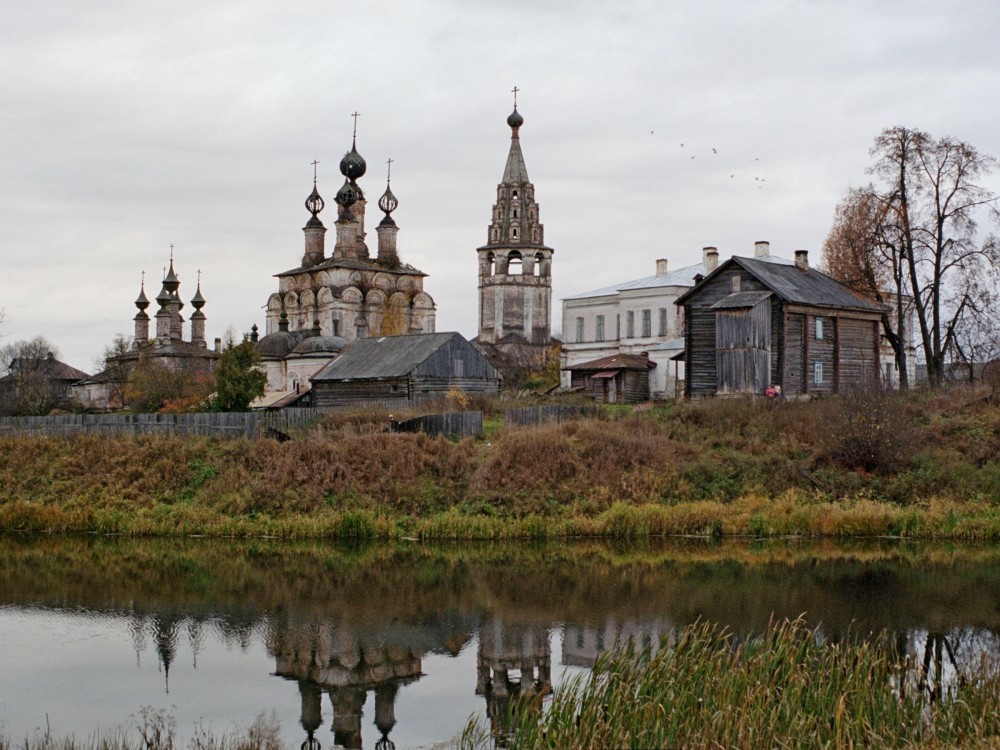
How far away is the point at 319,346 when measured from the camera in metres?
54.5

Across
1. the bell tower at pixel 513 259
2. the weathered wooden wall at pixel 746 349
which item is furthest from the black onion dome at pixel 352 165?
the weathered wooden wall at pixel 746 349

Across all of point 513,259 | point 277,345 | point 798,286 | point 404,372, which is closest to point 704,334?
point 798,286

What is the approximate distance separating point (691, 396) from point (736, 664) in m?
26.6

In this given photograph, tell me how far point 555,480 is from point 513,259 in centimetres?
4908

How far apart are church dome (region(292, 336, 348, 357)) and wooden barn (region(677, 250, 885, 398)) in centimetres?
2156

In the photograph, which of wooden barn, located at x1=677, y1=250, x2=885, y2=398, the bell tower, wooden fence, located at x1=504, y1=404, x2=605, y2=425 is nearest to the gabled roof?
wooden barn, located at x1=677, y1=250, x2=885, y2=398

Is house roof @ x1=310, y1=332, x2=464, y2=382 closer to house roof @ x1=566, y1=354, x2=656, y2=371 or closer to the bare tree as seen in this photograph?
house roof @ x1=566, y1=354, x2=656, y2=371

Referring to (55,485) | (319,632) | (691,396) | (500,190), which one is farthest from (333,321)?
(319,632)

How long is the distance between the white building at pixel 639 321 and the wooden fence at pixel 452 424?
16.2 meters

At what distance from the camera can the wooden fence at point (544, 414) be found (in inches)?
1250

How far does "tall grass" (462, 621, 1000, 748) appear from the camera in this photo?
901 centimetres

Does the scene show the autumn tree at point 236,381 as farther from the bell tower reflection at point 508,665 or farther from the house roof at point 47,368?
the house roof at point 47,368

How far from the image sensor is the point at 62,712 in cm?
1223

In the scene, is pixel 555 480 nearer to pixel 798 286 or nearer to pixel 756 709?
pixel 798 286
